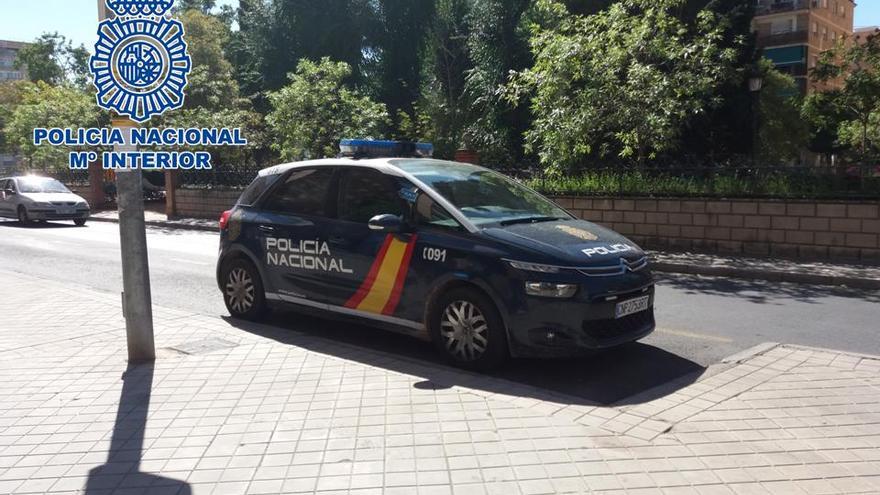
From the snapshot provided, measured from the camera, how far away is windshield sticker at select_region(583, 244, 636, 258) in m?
5.64

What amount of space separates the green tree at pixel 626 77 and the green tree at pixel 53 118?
22556mm

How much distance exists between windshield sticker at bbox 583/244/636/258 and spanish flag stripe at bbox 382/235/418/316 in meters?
1.47

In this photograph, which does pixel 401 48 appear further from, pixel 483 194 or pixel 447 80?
pixel 483 194

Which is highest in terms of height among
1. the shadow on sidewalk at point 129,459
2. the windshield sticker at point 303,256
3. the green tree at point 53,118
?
the green tree at point 53,118

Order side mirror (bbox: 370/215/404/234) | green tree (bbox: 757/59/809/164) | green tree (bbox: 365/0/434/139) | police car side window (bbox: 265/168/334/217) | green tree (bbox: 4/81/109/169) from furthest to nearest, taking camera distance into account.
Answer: green tree (bbox: 365/0/434/139) < green tree (bbox: 757/59/809/164) < green tree (bbox: 4/81/109/169) < police car side window (bbox: 265/168/334/217) < side mirror (bbox: 370/215/404/234)

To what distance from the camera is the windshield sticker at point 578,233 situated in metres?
5.96

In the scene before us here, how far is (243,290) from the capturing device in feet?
25.6

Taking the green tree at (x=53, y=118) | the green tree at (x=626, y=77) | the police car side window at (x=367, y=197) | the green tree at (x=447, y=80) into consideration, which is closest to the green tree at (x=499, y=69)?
the green tree at (x=447, y=80)

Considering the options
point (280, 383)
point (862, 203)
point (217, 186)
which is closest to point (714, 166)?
point (862, 203)

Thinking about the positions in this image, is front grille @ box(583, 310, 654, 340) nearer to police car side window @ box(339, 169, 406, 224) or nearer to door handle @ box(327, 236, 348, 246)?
police car side window @ box(339, 169, 406, 224)

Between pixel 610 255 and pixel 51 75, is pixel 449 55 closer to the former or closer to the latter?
pixel 610 255

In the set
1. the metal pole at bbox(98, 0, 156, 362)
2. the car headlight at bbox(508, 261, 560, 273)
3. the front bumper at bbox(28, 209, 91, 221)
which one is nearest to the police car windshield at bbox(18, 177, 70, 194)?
the front bumper at bbox(28, 209, 91, 221)

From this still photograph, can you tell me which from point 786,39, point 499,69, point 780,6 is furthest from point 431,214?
point 780,6

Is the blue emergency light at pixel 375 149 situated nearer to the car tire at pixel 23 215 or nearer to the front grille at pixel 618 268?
the front grille at pixel 618 268
